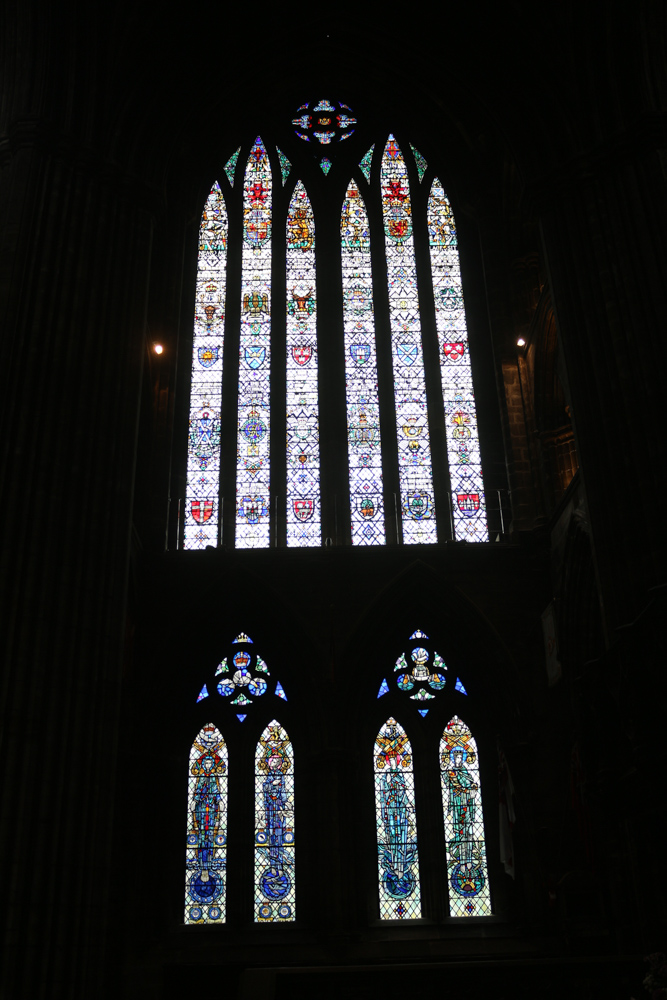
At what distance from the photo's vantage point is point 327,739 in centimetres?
1244

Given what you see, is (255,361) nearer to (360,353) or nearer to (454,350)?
(360,353)

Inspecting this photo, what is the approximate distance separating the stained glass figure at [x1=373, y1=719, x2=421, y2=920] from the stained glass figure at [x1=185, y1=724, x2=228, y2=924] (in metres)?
1.91

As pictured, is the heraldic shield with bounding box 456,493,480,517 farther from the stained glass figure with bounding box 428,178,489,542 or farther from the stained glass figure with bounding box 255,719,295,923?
the stained glass figure with bounding box 255,719,295,923

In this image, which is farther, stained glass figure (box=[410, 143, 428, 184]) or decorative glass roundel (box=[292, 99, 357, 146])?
decorative glass roundel (box=[292, 99, 357, 146])

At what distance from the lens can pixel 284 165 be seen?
1673cm

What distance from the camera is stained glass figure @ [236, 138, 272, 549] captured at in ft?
46.4

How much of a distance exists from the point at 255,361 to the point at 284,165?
3741 mm
